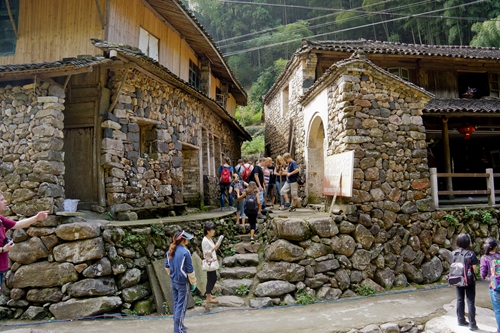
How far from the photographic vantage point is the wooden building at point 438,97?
10344mm

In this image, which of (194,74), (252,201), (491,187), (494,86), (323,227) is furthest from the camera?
(494,86)

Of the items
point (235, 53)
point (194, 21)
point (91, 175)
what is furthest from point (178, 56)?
point (235, 53)

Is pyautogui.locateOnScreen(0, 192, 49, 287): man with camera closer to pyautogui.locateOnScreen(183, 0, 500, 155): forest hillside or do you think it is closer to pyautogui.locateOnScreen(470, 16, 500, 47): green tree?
pyautogui.locateOnScreen(183, 0, 500, 155): forest hillside

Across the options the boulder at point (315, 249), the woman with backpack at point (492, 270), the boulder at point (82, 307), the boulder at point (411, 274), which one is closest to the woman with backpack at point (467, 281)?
the woman with backpack at point (492, 270)

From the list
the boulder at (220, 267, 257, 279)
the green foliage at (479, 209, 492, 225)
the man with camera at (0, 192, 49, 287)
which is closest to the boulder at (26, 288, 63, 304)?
the man with camera at (0, 192, 49, 287)

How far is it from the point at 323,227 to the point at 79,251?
459cm

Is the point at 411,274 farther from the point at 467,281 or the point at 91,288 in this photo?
the point at 91,288

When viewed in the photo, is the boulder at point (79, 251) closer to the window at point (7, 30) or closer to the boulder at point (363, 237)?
A: the boulder at point (363, 237)

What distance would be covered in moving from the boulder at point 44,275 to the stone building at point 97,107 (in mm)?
1011

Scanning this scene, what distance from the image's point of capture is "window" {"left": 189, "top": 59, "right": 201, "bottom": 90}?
11723 mm

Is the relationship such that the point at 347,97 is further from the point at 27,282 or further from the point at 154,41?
the point at 27,282

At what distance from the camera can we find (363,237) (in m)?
6.94

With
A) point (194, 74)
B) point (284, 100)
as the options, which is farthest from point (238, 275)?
point (284, 100)

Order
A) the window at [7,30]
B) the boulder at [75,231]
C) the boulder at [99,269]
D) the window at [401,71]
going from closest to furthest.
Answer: the boulder at [99,269] < the boulder at [75,231] < the window at [7,30] < the window at [401,71]
